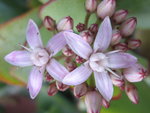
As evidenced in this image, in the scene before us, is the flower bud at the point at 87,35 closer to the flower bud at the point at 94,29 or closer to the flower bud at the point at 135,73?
the flower bud at the point at 94,29

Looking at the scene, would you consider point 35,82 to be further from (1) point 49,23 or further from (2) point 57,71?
(1) point 49,23

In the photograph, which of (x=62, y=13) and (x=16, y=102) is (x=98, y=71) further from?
(x=16, y=102)

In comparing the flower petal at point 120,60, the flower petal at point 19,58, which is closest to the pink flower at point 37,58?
the flower petal at point 19,58

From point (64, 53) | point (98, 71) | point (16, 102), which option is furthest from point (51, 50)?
point (16, 102)

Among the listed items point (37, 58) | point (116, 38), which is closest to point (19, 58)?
point (37, 58)

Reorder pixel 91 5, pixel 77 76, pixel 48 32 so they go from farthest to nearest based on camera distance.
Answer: pixel 48 32 → pixel 91 5 → pixel 77 76
